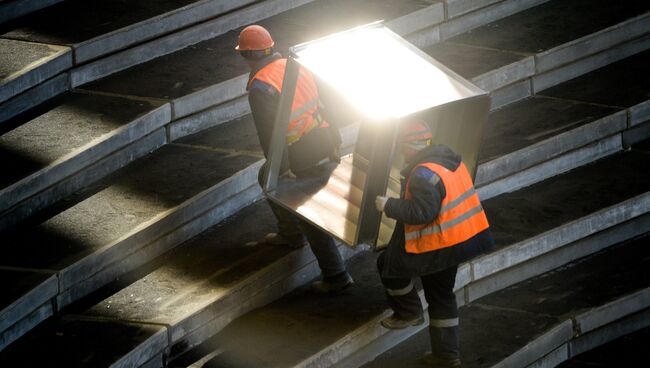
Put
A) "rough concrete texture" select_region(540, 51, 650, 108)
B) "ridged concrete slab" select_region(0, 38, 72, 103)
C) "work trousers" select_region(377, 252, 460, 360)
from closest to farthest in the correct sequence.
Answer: "work trousers" select_region(377, 252, 460, 360) < "ridged concrete slab" select_region(0, 38, 72, 103) < "rough concrete texture" select_region(540, 51, 650, 108)

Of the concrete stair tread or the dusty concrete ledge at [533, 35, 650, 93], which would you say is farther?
the dusty concrete ledge at [533, 35, 650, 93]

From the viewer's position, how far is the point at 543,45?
35.6ft

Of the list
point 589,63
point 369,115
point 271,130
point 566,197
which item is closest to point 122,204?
point 271,130

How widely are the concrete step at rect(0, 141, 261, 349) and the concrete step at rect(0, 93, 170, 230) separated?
0.34 ft

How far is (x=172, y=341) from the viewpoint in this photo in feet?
25.1

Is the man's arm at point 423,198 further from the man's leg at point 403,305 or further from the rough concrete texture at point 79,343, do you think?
the rough concrete texture at point 79,343

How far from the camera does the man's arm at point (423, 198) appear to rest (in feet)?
23.1

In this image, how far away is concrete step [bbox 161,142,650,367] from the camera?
7.73 m

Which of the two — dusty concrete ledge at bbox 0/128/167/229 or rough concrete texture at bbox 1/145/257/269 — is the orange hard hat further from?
dusty concrete ledge at bbox 0/128/167/229

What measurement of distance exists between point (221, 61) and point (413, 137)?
3.46m

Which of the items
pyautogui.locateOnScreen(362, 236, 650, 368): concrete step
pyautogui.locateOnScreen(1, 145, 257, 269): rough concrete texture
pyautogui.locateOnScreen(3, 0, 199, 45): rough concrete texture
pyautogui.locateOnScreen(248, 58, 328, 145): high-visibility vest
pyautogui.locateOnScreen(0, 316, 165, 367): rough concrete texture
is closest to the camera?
pyautogui.locateOnScreen(0, 316, 165, 367): rough concrete texture

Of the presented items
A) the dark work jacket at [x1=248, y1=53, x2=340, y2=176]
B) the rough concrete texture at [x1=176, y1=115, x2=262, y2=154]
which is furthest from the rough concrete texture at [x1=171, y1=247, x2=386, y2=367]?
the rough concrete texture at [x1=176, y1=115, x2=262, y2=154]

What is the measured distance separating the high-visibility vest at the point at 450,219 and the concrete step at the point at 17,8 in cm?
491

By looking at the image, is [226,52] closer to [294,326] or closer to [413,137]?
[294,326]
